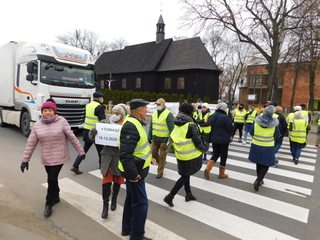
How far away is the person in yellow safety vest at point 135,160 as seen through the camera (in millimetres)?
3287

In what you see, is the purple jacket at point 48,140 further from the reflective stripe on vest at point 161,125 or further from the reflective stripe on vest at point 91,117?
the reflective stripe on vest at point 161,125

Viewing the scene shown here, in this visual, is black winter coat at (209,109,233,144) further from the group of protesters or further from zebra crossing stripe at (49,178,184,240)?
zebra crossing stripe at (49,178,184,240)

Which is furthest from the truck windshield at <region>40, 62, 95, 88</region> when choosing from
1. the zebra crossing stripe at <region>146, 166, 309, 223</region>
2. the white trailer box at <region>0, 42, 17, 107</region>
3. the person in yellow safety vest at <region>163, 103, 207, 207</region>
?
the person in yellow safety vest at <region>163, 103, 207, 207</region>

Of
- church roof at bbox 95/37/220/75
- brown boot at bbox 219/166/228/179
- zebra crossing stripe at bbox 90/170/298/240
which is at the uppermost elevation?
church roof at bbox 95/37/220/75

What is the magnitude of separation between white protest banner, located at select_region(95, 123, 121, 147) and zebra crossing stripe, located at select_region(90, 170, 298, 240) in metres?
1.57

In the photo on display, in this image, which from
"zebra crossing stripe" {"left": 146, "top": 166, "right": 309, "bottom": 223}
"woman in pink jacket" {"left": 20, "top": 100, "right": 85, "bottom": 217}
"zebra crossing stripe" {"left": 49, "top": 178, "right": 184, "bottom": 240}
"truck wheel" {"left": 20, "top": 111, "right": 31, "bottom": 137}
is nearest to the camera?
"zebra crossing stripe" {"left": 49, "top": 178, "right": 184, "bottom": 240}

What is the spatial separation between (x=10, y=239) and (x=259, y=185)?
4.87 m

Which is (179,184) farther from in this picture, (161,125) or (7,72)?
(7,72)

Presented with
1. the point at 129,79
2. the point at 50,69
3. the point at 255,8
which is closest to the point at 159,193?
the point at 50,69

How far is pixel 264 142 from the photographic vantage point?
5.82 metres

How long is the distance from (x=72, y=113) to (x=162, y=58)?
115 feet

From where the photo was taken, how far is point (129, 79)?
48375 millimetres

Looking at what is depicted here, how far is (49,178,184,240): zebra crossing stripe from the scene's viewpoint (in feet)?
12.9

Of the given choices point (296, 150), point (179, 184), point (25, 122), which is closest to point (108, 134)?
point (179, 184)
